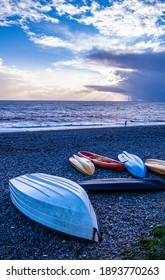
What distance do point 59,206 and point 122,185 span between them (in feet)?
7.24

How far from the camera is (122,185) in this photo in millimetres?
5969

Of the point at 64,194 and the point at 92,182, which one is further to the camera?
the point at 92,182

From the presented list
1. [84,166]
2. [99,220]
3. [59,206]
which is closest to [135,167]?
[84,166]

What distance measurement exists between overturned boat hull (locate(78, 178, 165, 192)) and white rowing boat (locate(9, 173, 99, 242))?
40.6 inches

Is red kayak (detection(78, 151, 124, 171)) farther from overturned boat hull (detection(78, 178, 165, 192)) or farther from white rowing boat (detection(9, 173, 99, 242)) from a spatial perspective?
white rowing boat (detection(9, 173, 99, 242))

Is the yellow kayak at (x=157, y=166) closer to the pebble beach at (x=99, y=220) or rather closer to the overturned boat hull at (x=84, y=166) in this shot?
the pebble beach at (x=99, y=220)

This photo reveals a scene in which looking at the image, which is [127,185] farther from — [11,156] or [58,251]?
[11,156]

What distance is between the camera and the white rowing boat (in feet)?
12.9

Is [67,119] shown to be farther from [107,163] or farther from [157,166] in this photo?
[157,166]

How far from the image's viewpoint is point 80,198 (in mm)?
4176

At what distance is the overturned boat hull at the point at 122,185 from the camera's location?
586 cm
